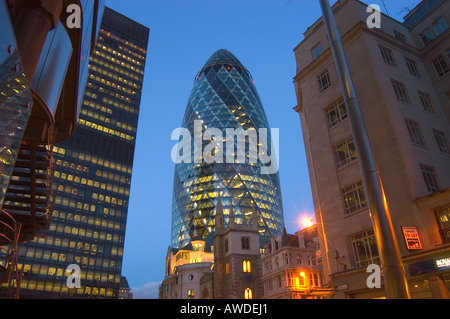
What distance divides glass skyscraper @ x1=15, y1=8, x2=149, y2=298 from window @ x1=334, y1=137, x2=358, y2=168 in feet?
269

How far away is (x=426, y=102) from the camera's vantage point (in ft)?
88.5

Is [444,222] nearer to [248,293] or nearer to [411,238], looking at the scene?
[411,238]

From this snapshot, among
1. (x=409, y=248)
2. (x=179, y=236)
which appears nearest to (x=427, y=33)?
(x=409, y=248)

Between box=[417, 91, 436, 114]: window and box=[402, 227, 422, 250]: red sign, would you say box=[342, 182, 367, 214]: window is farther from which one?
box=[417, 91, 436, 114]: window

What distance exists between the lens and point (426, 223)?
19.1m

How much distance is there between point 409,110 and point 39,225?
27.6 metres

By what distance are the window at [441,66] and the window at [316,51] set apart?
988 cm

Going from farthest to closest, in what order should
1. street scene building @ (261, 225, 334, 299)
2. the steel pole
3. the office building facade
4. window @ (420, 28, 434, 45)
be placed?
street scene building @ (261, 225, 334, 299), window @ (420, 28, 434, 45), the office building facade, the steel pole

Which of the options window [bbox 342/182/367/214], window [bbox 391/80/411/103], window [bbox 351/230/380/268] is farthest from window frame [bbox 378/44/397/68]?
window [bbox 351/230/380/268]

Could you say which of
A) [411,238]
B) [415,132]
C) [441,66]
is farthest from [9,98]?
[441,66]

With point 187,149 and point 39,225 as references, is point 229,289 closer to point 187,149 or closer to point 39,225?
point 39,225

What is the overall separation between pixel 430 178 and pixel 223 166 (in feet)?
388

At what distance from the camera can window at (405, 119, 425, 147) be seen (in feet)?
76.7
